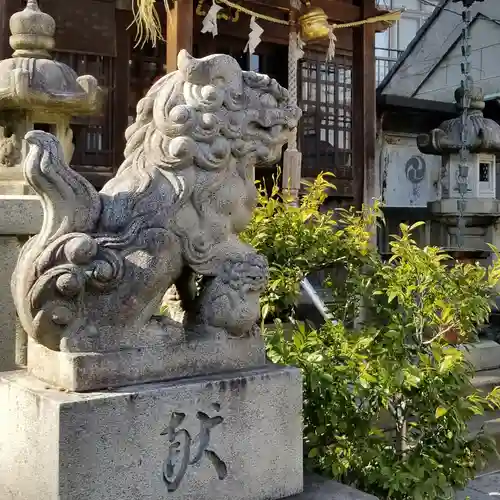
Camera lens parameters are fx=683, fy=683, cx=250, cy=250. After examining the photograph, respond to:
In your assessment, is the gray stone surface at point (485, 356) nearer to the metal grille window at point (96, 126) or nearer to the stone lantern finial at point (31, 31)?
the stone lantern finial at point (31, 31)

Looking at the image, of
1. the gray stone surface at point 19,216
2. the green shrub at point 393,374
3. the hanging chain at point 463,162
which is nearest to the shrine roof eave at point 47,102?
the gray stone surface at point 19,216

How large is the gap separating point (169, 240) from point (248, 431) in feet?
2.53

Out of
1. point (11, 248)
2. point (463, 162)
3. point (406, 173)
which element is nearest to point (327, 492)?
point (11, 248)

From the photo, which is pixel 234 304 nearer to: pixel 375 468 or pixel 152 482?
pixel 152 482

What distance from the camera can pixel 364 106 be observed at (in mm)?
10453

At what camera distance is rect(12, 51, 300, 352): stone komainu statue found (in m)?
2.28

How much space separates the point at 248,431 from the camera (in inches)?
100

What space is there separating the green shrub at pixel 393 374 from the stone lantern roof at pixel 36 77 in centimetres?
187

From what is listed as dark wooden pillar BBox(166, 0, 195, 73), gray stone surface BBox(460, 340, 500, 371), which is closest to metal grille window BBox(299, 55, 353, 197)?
dark wooden pillar BBox(166, 0, 195, 73)

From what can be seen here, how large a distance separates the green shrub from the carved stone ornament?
593 millimetres

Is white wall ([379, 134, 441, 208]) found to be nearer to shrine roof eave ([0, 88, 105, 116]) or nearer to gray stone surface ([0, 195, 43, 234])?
shrine roof eave ([0, 88, 105, 116])

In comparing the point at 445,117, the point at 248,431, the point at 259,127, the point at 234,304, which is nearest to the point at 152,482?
the point at 248,431

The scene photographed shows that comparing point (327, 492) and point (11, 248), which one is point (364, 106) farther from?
point (327, 492)

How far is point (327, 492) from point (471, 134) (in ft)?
22.8
